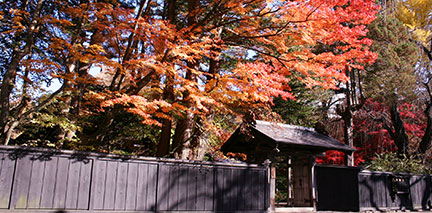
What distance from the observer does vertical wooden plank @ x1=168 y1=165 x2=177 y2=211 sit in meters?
8.57

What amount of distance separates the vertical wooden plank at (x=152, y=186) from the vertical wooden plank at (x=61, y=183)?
80.1 inches

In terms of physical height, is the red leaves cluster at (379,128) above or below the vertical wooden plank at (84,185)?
above

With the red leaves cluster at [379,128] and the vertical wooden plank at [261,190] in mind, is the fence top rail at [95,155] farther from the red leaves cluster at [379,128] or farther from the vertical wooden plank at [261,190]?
the red leaves cluster at [379,128]

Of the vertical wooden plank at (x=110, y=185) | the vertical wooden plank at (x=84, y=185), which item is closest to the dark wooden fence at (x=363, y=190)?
the vertical wooden plank at (x=110, y=185)

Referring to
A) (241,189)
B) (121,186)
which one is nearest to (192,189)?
(241,189)

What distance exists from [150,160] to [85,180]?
1.70 metres

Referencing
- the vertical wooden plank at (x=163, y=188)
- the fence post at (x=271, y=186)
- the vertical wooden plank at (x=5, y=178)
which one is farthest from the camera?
the fence post at (x=271, y=186)

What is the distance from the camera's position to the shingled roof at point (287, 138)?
36.7ft

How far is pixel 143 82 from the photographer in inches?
361

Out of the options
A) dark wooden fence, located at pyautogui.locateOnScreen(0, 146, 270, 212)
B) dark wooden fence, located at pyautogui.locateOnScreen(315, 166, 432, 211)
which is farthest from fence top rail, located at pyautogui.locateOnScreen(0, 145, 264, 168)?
dark wooden fence, located at pyautogui.locateOnScreen(315, 166, 432, 211)

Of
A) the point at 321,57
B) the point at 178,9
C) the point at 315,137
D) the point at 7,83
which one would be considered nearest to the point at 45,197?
the point at 7,83

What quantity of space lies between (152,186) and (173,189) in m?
0.62

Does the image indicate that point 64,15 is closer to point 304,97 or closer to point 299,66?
point 299,66

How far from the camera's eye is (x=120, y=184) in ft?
26.2
